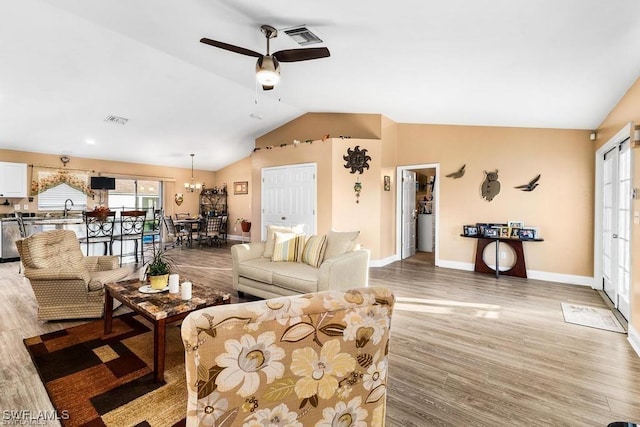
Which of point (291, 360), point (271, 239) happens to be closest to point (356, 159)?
point (271, 239)

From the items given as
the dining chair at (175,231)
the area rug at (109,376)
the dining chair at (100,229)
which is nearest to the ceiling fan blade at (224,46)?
the area rug at (109,376)

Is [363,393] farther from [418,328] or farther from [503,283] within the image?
[503,283]

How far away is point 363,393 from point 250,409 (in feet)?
1.35

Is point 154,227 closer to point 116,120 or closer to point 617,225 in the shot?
point 116,120

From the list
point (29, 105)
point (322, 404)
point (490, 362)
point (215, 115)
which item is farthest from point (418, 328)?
point (29, 105)

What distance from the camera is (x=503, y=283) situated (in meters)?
4.82

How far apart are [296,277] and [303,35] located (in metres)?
2.55

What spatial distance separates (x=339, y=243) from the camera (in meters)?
3.79

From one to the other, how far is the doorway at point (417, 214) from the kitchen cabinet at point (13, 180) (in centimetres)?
811

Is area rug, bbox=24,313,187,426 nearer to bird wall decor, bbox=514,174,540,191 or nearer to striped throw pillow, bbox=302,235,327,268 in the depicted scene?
striped throw pillow, bbox=302,235,327,268

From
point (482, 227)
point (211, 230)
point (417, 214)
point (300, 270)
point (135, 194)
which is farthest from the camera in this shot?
point (135, 194)

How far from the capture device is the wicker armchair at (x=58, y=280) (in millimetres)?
3045

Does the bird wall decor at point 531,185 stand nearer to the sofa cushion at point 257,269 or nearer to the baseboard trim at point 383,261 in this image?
the baseboard trim at point 383,261

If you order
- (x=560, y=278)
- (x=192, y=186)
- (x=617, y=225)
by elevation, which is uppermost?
(x=192, y=186)
